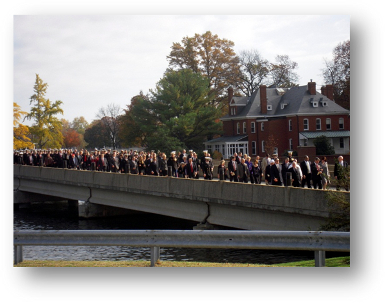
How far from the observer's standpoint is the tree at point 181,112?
212 ft

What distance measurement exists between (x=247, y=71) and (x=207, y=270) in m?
69.5

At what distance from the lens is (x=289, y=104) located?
65938 millimetres

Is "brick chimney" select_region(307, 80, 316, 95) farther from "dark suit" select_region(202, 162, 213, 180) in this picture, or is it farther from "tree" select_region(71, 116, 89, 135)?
"tree" select_region(71, 116, 89, 135)

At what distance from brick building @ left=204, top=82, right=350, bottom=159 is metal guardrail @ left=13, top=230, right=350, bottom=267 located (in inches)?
1731

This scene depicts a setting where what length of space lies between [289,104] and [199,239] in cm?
5796

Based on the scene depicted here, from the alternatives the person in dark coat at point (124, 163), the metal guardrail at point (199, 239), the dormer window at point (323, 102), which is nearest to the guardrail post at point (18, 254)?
the metal guardrail at point (199, 239)

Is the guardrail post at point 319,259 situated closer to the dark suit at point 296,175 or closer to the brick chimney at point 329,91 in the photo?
the dark suit at point 296,175

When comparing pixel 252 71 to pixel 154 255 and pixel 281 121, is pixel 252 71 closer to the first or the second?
pixel 281 121

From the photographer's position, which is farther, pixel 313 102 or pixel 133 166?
pixel 313 102

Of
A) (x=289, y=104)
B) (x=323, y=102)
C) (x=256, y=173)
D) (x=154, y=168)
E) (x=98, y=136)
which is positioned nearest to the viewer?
(x=256, y=173)

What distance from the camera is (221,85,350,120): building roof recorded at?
6055cm

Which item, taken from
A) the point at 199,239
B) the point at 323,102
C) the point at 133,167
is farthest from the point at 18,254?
the point at 323,102

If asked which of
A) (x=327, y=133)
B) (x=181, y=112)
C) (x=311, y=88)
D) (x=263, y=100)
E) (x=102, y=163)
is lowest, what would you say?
(x=102, y=163)

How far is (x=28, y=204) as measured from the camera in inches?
1786
